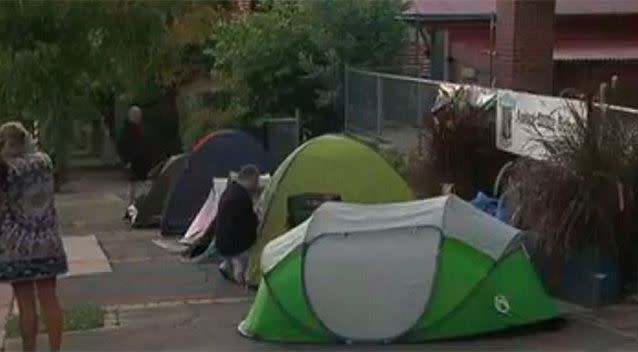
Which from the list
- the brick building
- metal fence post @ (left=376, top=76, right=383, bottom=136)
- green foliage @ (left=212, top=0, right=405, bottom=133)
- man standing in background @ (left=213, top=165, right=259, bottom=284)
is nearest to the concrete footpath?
man standing in background @ (left=213, top=165, right=259, bottom=284)

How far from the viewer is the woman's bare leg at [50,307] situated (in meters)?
9.22

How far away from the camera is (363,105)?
23.0 metres

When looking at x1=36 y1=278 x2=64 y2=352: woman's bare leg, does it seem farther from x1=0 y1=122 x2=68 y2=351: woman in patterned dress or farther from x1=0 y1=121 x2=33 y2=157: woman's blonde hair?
x1=0 y1=121 x2=33 y2=157: woman's blonde hair

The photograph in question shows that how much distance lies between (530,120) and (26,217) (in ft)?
21.1

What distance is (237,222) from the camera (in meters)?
13.2

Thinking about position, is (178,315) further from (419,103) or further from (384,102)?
(384,102)

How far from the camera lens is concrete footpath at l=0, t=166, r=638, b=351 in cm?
998

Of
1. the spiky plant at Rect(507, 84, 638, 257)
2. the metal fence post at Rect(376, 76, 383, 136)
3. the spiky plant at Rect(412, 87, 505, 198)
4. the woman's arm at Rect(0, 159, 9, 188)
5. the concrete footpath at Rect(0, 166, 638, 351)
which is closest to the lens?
the woman's arm at Rect(0, 159, 9, 188)

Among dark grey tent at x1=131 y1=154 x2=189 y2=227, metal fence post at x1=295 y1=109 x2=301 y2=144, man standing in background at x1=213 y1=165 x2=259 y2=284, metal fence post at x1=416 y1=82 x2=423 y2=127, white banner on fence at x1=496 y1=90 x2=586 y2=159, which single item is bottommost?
dark grey tent at x1=131 y1=154 x2=189 y2=227

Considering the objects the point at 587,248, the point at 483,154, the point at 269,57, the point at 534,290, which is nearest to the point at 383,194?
the point at 483,154

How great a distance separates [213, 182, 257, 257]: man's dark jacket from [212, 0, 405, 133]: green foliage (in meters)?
10.6

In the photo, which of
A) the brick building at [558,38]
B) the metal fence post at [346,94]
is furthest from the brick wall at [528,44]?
the metal fence post at [346,94]

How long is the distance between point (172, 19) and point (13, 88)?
3729 mm

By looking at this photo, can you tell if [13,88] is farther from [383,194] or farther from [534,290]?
[534,290]
